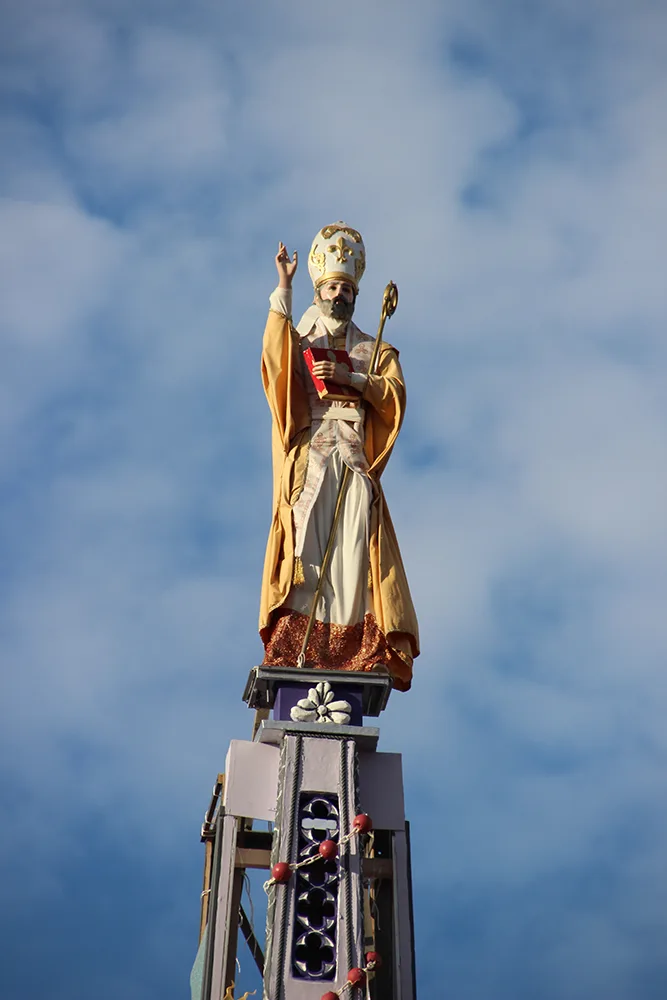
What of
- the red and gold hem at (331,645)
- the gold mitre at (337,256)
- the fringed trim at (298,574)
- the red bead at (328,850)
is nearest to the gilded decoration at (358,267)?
the gold mitre at (337,256)

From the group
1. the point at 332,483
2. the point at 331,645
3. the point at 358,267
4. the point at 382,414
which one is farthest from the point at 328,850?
the point at 358,267

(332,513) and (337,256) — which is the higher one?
(337,256)

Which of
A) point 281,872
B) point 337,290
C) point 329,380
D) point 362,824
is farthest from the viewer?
point 337,290

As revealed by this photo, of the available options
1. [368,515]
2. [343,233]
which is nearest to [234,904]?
[368,515]

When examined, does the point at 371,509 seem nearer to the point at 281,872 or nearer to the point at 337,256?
the point at 337,256

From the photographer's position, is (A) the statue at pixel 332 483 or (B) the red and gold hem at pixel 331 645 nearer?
(B) the red and gold hem at pixel 331 645

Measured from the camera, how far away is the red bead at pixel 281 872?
877cm

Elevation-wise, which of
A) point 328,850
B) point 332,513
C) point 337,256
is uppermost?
point 337,256

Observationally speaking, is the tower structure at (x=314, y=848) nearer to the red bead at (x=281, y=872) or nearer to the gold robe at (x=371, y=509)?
the red bead at (x=281, y=872)

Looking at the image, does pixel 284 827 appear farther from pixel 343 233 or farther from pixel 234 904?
pixel 343 233

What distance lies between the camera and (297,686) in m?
9.95

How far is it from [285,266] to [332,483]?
1704mm

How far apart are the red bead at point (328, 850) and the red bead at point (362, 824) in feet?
0.61

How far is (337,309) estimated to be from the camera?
1128cm
